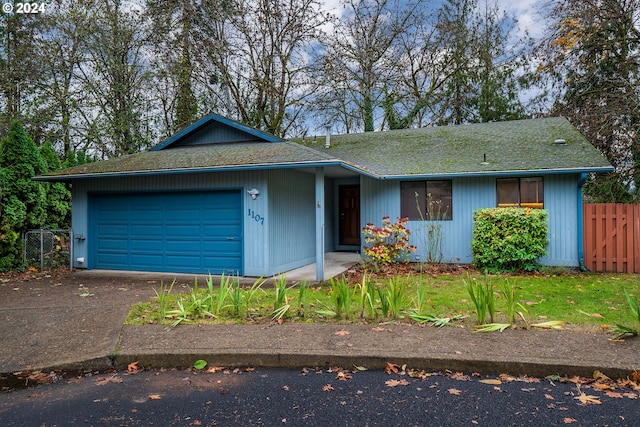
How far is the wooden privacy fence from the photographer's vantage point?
9.30 m

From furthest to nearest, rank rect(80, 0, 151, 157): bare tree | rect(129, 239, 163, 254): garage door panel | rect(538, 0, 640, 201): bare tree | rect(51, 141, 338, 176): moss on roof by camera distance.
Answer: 1. rect(80, 0, 151, 157): bare tree
2. rect(538, 0, 640, 201): bare tree
3. rect(129, 239, 163, 254): garage door panel
4. rect(51, 141, 338, 176): moss on roof

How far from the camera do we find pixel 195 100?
19.4 meters

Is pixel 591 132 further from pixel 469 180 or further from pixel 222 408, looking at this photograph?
pixel 222 408

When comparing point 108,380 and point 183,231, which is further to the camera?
point 183,231

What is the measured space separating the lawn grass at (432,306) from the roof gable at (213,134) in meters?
4.57

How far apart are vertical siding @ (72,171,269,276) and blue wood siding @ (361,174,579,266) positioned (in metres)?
3.79

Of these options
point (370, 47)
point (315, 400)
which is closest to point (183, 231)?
point (315, 400)

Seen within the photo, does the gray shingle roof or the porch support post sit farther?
the gray shingle roof

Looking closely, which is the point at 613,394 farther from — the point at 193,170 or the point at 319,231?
the point at 193,170

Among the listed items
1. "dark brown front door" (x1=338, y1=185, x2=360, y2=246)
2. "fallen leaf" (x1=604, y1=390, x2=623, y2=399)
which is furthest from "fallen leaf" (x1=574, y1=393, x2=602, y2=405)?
"dark brown front door" (x1=338, y1=185, x2=360, y2=246)

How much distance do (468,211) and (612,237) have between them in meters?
3.18

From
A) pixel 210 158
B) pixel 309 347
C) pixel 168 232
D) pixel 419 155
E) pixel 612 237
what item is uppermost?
pixel 419 155

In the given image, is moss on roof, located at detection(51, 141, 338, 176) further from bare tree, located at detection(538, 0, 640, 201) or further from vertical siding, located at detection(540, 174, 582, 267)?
bare tree, located at detection(538, 0, 640, 201)

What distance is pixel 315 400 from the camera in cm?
331
